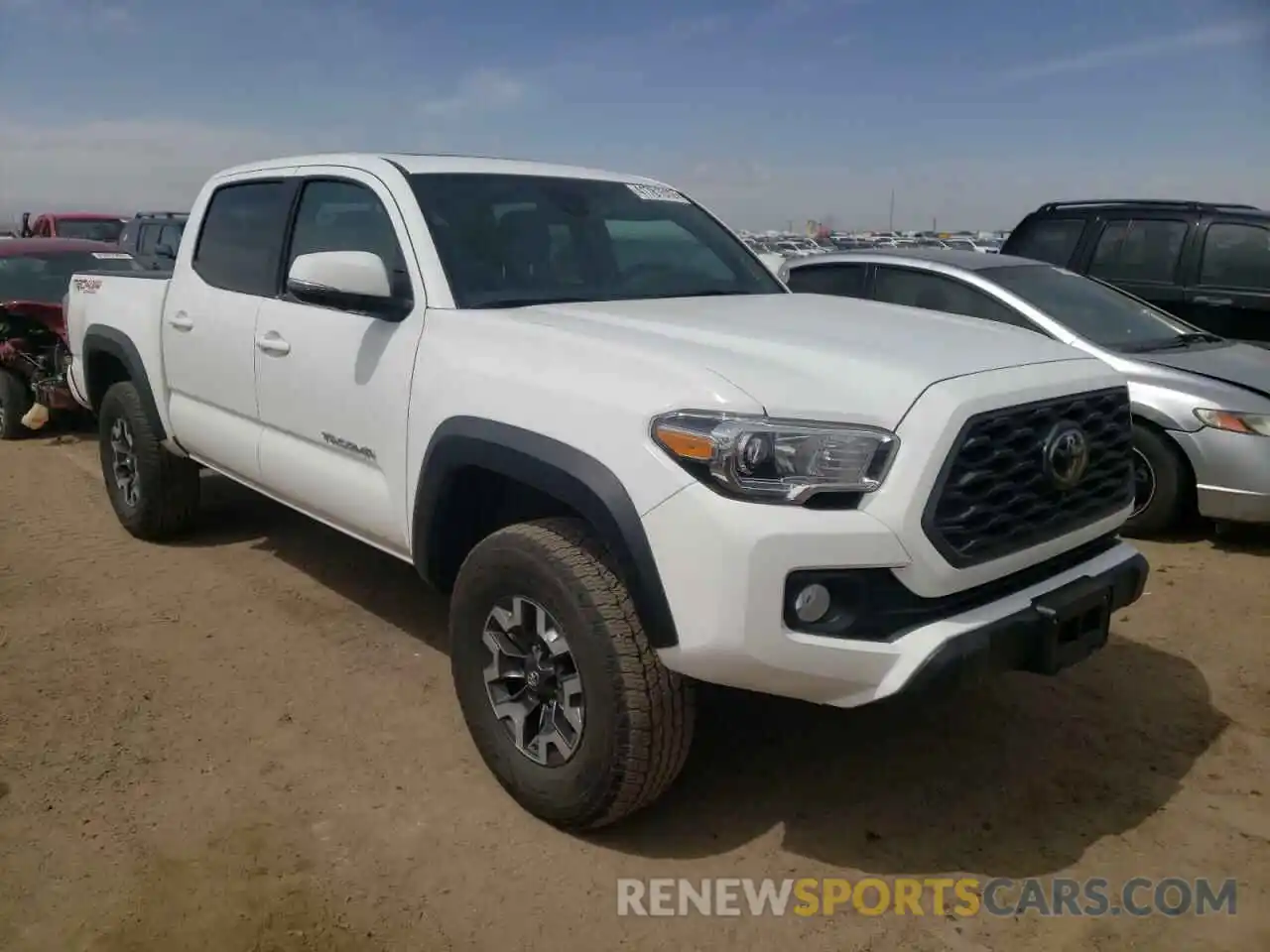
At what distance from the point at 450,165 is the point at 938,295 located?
143 inches

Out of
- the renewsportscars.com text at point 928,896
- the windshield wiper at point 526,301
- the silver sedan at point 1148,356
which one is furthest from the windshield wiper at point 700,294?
the renewsportscars.com text at point 928,896

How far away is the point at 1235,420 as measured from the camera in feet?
18.0

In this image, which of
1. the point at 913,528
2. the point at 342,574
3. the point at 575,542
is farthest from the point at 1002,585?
the point at 342,574

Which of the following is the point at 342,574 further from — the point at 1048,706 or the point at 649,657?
the point at 1048,706

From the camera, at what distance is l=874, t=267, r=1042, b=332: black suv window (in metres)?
6.23

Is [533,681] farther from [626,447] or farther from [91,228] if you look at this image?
[91,228]

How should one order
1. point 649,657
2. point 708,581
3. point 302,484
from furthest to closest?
point 302,484, point 649,657, point 708,581

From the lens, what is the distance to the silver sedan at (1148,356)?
548 cm

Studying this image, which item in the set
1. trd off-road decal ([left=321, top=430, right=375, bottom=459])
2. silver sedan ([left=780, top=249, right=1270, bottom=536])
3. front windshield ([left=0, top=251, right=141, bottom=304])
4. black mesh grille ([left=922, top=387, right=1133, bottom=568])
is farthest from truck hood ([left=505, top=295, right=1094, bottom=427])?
front windshield ([left=0, top=251, right=141, bottom=304])

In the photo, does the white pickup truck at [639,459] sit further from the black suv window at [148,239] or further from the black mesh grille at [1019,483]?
the black suv window at [148,239]

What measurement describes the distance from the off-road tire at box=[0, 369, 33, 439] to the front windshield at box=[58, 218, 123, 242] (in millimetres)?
8886

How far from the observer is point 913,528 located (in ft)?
8.19

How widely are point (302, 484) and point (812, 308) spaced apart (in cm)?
203

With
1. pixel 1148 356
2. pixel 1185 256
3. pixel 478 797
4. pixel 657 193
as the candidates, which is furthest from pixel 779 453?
pixel 1185 256
